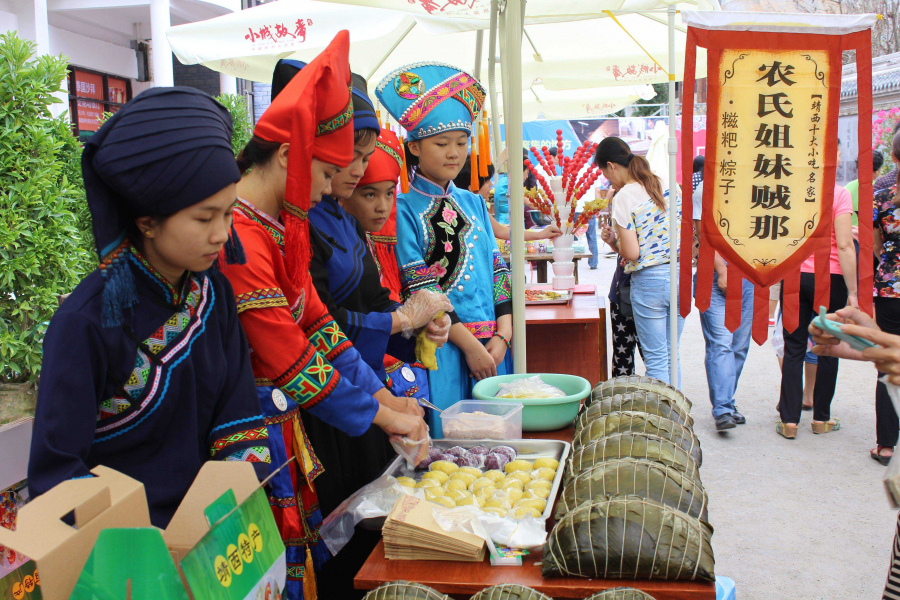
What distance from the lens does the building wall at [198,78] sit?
1140 centimetres

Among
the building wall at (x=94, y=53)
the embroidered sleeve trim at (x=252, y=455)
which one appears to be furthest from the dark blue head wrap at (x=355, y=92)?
the building wall at (x=94, y=53)

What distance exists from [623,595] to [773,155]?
1.95 meters

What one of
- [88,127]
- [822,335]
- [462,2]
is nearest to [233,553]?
[822,335]

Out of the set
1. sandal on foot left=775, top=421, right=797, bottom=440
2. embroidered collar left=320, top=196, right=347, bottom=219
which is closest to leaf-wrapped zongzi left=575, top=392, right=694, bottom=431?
embroidered collar left=320, top=196, right=347, bottom=219

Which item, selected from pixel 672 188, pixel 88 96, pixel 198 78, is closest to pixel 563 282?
pixel 672 188

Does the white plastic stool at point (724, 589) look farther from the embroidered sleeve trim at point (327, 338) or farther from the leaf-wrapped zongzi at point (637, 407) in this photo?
the embroidered sleeve trim at point (327, 338)

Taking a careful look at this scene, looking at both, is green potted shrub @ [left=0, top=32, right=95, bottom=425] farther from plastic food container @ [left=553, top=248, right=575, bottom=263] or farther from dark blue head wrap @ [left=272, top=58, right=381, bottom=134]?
plastic food container @ [left=553, top=248, right=575, bottom=263]

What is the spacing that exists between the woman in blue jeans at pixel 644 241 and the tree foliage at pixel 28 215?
321 centimetres

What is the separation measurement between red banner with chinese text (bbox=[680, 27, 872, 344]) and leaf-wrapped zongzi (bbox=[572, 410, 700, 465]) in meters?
1.00

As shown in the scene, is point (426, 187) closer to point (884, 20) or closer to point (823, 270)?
point (823, 270)

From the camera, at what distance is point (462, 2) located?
3.46 metres

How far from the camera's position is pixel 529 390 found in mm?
2186

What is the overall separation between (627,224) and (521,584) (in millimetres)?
3480

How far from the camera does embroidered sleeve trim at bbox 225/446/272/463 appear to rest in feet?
4.28
